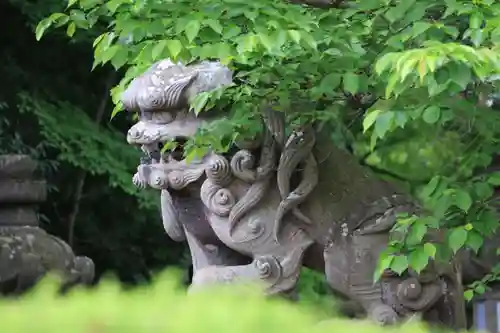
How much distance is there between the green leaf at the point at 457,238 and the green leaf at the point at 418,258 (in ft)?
0.29

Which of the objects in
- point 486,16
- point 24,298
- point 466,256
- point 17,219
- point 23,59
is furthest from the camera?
point 23,59

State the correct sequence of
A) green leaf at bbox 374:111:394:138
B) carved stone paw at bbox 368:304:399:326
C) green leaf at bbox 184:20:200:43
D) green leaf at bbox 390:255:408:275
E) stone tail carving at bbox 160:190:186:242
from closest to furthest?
green leaf at bbox 374:111:394:138 → green leaf at bbox 184:20:200:43 → green leaf at bbox 390:255:408:275 → carved stone paw at bbox 368:304:399:326 → stone tail carving at bbox 160:190:186:242

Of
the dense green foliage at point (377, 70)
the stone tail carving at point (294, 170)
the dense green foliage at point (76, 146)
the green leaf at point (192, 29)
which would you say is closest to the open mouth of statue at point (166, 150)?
the dense green foliage at point (377, 70)

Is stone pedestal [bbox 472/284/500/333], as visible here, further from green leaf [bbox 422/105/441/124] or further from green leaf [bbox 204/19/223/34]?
green leaf [bbox 204/19/223/34]

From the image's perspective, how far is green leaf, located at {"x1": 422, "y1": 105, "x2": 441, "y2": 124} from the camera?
289cm

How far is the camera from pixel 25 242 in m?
6.48

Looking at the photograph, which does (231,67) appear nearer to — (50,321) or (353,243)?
(353,243)

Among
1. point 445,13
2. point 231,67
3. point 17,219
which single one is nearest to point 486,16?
point 445,13

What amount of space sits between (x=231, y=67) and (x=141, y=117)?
443 mm

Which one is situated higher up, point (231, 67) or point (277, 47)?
point (277, 47)

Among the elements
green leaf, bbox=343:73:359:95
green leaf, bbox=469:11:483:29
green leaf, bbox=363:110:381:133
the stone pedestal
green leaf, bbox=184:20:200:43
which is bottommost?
the stone pedestal

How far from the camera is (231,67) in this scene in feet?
12.5

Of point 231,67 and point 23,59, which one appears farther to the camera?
point 23,59

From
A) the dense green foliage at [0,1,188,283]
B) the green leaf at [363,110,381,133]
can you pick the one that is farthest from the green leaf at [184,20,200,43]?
the dense green foliage at [0,1,188,283]
